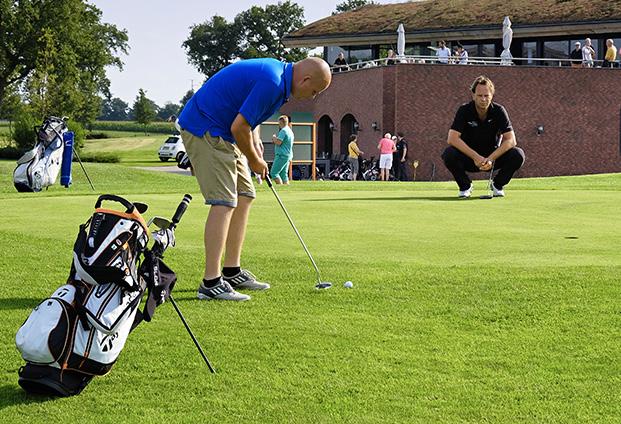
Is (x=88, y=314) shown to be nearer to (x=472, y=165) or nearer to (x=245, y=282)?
(x=245, y=282)

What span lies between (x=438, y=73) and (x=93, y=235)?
42.3 meters

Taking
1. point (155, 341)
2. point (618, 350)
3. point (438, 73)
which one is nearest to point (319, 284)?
point (155, 341)

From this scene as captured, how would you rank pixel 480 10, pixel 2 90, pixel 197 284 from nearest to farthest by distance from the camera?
pixel 197 284
pixel 480 10
pixel 2 90

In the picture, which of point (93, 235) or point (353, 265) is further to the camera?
point (353, 265)

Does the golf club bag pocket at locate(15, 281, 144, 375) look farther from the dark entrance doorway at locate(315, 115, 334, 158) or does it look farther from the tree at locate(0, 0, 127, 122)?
the tree at locate(0, 0, 127, 122)

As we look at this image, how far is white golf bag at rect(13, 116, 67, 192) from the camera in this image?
23672 millimetres

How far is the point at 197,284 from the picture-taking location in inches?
317

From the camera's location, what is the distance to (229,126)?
7.49 m

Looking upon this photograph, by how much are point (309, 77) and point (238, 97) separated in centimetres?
56

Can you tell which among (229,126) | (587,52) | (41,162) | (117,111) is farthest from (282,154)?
(117,111)

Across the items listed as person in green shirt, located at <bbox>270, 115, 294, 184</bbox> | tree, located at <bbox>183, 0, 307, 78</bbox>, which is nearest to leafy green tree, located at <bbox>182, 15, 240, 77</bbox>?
tree, located at <bbox>183, 0, 307, 78</bbox>

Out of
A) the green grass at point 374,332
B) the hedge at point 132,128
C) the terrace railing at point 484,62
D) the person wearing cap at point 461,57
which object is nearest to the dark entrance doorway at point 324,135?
the terrace railing at point 484,62

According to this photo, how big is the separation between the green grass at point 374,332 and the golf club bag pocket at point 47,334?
0.22 m

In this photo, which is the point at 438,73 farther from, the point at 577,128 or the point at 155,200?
the point at 155,200
